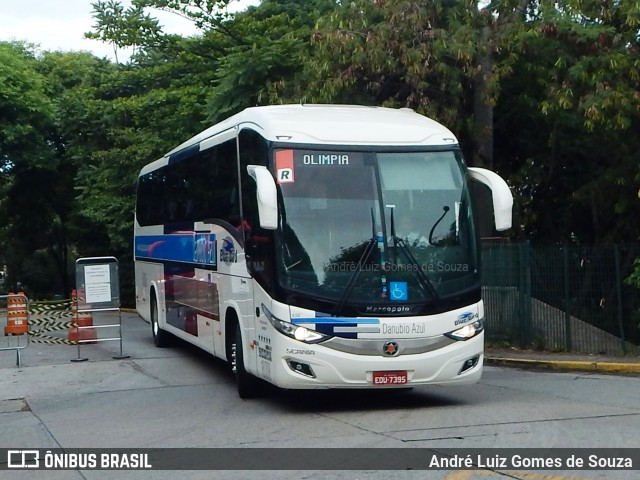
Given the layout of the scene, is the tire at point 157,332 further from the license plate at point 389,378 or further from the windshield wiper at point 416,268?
the windshield wiper at point 416,268

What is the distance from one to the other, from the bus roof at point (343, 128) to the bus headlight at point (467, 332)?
2.26m

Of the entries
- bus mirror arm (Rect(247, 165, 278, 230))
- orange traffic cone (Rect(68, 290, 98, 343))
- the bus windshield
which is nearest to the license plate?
the bus windshield

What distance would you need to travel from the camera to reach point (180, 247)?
17.5 metres

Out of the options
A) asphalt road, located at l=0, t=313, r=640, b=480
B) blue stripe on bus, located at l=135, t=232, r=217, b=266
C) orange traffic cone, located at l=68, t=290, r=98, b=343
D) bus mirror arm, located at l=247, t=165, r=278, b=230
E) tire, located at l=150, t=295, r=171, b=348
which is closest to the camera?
asphalt road, located at l=0, t=313, r=640, b=480

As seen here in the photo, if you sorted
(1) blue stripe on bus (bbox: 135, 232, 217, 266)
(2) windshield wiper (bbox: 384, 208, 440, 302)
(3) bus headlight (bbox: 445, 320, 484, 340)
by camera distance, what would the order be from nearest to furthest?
(2) windshield wiper (bbox: 384, 208, 440, 302), (3) bus headlight (bbox: 445, 320, 484, 340), (1) blue stripe on bus (bbox: 135, 232, 217, 266)

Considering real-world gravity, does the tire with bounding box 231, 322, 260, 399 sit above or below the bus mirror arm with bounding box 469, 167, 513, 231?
below

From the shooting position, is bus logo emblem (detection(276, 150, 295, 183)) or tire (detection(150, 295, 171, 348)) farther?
tire (detection(150, 295, 171, 348))

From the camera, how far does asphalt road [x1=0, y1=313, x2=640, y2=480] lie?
31.1 feet

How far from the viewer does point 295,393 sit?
1364cm

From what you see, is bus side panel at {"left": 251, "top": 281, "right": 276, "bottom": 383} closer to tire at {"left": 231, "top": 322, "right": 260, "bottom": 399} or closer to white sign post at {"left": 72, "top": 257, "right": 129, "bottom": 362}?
tire at {"left": 231, "top": 322, "right": 260, "bottom": 399}

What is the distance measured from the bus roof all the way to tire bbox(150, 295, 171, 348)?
834 centimetres

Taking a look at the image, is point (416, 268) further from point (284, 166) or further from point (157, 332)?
point (157, 332)

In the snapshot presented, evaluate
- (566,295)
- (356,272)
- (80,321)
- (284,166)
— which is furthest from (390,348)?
(80,321)
